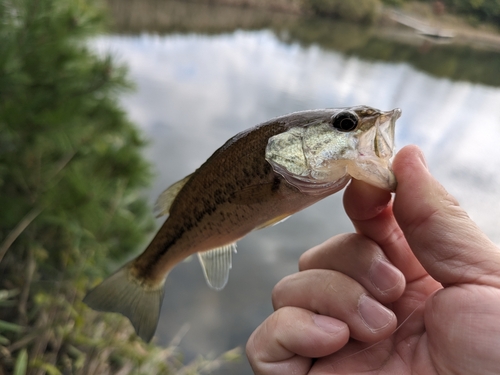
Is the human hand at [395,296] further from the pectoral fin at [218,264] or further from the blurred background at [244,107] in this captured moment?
the blurred background at [244,107]

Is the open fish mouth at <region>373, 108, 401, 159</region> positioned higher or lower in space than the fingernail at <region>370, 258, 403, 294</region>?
higher

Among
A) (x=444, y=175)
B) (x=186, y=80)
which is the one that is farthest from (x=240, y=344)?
(x=186, y=80)

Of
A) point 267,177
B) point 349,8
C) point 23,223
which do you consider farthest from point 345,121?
point 349,8

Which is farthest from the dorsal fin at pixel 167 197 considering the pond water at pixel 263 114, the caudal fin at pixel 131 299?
the pond water at pixel 263 114

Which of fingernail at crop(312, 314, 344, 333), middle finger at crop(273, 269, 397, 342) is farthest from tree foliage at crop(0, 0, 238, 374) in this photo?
fingernail at crop(312, 314, 344, 333)

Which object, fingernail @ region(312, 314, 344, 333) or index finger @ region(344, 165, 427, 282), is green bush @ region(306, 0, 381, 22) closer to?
index finger @ region(344, 165, 427, 282)

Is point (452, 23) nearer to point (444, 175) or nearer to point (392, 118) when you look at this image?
point (444, 175)

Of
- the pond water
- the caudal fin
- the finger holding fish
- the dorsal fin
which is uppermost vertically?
the dorsal fin
